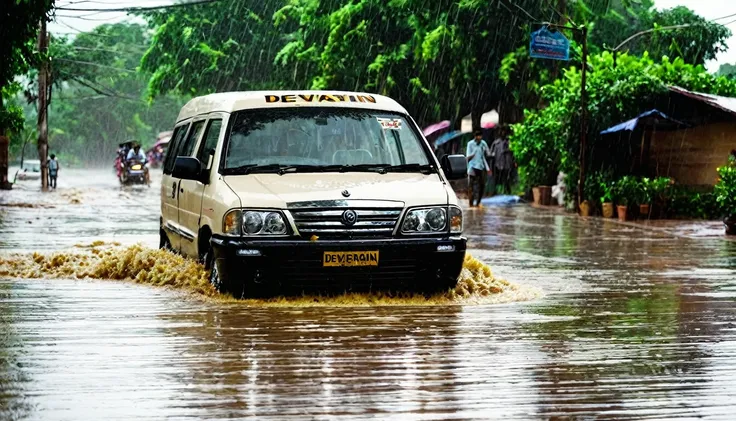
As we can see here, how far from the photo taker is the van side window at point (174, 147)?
12.9 metres

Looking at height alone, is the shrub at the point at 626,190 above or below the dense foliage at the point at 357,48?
below

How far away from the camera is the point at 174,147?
13203mm

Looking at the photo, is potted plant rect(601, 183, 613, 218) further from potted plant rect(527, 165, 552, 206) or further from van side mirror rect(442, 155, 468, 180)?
van side mirror rect(442, 155, 468, 180)

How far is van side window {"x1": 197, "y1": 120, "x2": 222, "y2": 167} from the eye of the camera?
1083cm

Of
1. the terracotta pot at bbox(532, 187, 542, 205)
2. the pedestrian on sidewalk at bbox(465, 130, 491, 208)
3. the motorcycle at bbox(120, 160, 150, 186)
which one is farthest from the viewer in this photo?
the motorcycle at bbox(120, 160, 150, 186)

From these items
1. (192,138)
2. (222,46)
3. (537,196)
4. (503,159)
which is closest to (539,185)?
(537,196)

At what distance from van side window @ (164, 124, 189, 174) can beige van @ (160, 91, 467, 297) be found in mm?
1542

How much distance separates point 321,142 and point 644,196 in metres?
15.9

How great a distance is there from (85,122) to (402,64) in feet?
233

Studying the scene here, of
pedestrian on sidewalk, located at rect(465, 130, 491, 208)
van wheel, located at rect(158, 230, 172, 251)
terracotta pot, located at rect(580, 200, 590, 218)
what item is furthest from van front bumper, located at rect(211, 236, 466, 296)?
pedestrian on sidewalk, located at rect(465, 130, 491, 208)

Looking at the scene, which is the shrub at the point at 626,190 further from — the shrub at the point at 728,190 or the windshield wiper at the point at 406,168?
the windshield wiper at the point at 406,168

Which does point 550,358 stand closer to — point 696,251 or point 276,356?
point 276,356

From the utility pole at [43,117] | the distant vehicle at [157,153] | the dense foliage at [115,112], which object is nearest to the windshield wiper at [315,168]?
the utility pole at [43,117]

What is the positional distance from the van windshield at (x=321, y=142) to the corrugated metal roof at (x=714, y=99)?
1438 centimetres
